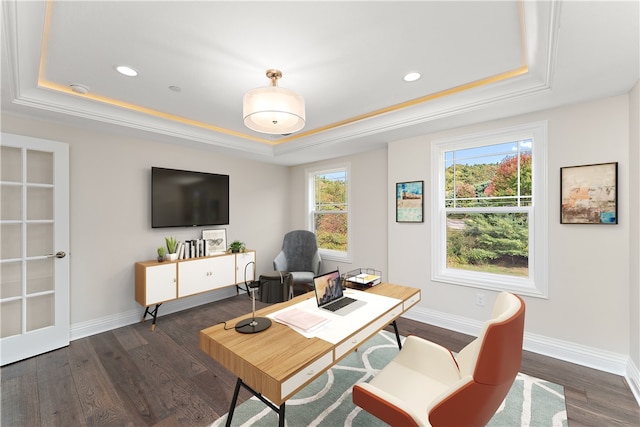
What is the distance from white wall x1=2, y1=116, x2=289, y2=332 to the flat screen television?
0.13m

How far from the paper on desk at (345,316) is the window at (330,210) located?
7.54ft

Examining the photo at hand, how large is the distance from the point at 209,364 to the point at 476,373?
228cm

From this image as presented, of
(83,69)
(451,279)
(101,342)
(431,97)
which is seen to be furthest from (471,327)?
(83,69)

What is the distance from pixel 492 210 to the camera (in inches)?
117

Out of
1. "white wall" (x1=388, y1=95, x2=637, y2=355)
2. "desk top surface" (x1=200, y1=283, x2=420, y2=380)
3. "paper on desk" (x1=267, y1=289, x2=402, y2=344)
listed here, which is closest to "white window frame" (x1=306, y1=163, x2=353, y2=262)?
"white wall" (x1=388, y1=95, x2=637, y2=355)

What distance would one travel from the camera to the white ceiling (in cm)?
153

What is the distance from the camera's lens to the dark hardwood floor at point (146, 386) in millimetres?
1834

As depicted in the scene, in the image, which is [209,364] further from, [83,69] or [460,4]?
[460,4]

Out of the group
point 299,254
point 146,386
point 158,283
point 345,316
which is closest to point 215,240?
point 158,283

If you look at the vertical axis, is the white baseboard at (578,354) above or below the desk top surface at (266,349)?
below

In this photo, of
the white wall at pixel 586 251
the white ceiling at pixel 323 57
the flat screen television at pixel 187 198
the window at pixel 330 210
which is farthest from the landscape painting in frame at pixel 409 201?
the flat screen television at pixel 187 198

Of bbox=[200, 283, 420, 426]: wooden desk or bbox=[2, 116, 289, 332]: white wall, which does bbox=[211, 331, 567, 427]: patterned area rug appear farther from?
bbox=[2, 116, 289, 332]: white wall

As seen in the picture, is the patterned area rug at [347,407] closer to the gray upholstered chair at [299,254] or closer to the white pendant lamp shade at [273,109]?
the white pendant lamp shade at [273,109]

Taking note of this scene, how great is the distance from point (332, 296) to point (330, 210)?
2842 millimetres
